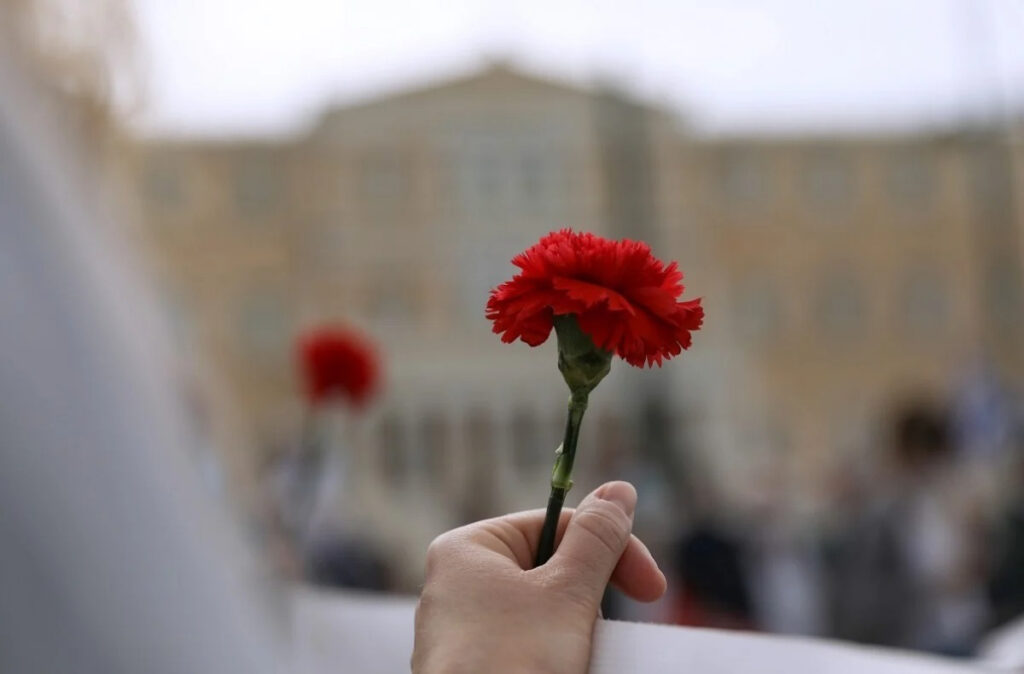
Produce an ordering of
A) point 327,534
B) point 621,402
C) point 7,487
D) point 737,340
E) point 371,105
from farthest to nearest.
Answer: point 737,340, point 371,105, point 621,402, point 327,534, point 7,487

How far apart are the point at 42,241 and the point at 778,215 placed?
22.3m

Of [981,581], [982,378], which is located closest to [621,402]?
[982,378]

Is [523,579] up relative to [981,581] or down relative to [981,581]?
up

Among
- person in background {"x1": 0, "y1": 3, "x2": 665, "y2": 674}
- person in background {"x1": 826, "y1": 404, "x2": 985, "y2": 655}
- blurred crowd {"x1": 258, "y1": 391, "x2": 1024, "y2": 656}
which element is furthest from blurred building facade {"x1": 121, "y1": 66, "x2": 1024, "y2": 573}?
person in background {"x1": 0, "y1": 3, "x2": 665, "y2": 674}

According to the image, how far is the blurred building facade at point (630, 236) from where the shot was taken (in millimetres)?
10492

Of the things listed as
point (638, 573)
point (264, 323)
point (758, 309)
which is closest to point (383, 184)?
point (264, 323)

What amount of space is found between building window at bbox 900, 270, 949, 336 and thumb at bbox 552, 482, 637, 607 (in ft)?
76.4

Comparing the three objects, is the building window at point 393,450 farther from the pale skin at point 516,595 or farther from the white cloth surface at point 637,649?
the pale skin at point 516,595

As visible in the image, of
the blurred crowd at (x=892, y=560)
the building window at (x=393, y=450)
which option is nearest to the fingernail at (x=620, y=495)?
the blurred crowd at (x=892, y=560)

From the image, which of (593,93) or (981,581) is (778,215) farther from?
(981,581)

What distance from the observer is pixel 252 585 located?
2.09 ft

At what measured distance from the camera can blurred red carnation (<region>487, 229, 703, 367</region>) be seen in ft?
2.06

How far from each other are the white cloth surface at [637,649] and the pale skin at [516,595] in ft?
0.06

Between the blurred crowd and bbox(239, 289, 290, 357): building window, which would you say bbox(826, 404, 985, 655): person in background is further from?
bbox(239, 289, 290, 357): building window
